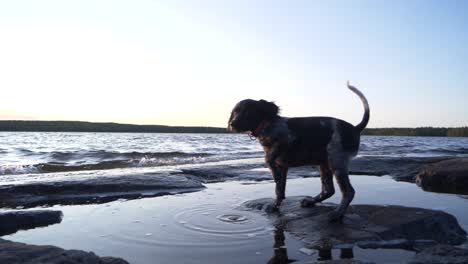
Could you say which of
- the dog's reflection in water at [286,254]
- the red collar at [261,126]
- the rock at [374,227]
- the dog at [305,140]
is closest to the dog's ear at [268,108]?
the dog at [305,140]

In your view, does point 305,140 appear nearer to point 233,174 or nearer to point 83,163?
point 233,174

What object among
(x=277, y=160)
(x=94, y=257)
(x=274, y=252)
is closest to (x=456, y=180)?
(x=277, y=160)

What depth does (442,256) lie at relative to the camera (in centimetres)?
367

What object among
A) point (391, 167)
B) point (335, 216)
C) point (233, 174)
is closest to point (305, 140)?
point (335, 216)

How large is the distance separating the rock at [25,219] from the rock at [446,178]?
8625 mm

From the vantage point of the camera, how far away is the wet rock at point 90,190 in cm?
809

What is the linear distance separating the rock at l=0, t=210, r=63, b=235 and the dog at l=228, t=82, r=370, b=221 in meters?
3.14

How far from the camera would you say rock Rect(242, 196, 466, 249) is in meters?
4.80

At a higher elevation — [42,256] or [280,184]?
[280,184]

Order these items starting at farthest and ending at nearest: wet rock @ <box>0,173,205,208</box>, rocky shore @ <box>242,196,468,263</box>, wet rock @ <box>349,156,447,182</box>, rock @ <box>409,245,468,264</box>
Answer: wet rock @ <box>349,156,447,182</box>
wet rock @ <box>0,173,205,208</box>
rocky shore @ <box>242,196,468,263</box>
rock @ <box>409,245,468,264</box>

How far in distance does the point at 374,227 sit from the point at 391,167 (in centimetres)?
1056

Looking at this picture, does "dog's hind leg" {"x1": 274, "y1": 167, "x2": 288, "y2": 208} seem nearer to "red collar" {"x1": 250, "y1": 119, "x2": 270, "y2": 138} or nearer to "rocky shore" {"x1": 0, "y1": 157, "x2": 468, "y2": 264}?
"rocky shore" {"x1": 0, "y1": 157, "x2": 468, "y2": 264}

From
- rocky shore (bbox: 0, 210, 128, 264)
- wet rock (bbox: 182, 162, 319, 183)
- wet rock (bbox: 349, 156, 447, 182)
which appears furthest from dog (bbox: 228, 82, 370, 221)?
wet rock (bbox: 349, 156, 447, 182)

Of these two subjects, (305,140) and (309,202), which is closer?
(305,140)
